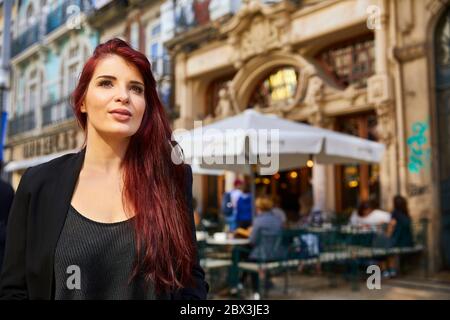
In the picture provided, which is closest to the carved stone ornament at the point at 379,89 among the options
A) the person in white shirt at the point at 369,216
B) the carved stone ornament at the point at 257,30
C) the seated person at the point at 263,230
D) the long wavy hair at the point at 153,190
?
the person in white shirt at the point at 369,216

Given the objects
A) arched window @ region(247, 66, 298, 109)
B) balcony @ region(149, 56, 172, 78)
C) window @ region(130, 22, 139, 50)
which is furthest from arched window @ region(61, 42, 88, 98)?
arched window @ region(247, 66, 298, 109)

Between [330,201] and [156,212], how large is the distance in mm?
8665

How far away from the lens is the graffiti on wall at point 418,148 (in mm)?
7523

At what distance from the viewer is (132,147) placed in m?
1.32

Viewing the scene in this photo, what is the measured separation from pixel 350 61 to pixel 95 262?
30.2ft

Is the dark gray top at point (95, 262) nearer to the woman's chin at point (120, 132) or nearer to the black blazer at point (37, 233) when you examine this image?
the black blazer at point (37, 233)

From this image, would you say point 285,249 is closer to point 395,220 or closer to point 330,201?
point 395,220

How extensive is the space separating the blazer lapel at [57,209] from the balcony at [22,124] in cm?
806

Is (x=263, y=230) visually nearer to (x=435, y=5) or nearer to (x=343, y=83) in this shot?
(x=435, y=5)

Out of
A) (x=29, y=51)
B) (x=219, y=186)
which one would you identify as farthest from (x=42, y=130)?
(x=219, y=186)

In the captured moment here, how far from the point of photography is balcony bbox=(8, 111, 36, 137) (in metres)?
8.85

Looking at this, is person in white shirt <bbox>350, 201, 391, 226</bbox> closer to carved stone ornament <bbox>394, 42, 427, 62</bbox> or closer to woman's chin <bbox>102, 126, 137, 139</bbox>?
carved stone ornament <bbox>394, 42, 427, 62</bbox>

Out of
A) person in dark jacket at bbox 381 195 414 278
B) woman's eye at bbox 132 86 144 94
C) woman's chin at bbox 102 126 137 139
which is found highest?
woman's eye at bbox 132 86 144 94

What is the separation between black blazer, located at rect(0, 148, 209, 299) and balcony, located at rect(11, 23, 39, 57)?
7.18 metres
